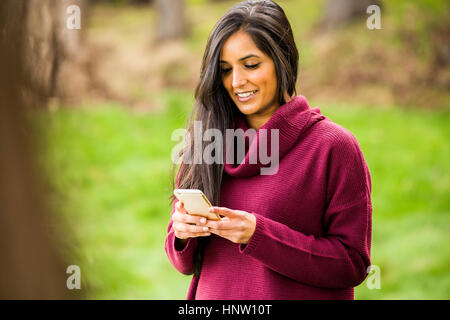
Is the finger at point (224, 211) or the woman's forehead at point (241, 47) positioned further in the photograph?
the woman's forehead at point (241, 47)

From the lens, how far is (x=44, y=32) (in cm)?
168

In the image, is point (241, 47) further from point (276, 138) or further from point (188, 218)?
point (188, 218)

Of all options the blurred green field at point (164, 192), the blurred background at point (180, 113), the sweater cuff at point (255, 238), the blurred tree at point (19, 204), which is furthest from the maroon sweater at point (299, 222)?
→ the blurred green field at point (164, 192)

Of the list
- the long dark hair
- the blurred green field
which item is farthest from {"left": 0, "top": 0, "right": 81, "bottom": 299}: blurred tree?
the blurred green field

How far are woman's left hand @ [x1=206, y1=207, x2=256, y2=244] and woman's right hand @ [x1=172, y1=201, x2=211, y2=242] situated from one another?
36mm

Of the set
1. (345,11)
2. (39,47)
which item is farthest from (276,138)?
(345,11)

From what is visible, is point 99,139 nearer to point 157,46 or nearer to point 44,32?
point 157,46

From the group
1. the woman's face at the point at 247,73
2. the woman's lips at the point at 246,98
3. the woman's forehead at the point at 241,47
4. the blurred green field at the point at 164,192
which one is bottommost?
the blurred green field at the point at 164,192

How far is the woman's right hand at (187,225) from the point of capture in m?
1.63

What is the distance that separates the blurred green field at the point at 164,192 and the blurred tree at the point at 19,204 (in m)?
2.97

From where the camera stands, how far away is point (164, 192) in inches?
241

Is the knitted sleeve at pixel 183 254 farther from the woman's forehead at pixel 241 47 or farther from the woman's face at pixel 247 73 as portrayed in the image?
the woman's forehead at pixel 241 47
